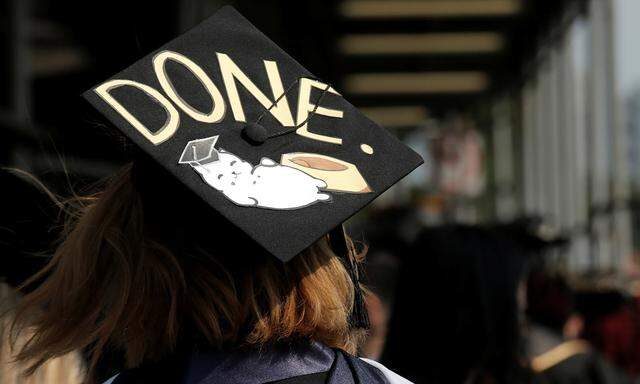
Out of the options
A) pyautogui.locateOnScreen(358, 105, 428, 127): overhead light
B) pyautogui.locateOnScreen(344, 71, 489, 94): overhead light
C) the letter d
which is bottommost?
the letter d

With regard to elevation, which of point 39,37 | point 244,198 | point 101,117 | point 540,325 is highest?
point 39,37

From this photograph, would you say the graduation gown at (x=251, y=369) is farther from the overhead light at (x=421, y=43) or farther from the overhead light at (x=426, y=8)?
the overhead light at (x=421, y=43)

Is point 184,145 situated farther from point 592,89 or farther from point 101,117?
point 592,89

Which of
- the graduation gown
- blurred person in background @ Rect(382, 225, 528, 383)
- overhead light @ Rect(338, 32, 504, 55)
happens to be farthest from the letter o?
overhead light @ Rect(338, 32, 504, 55)

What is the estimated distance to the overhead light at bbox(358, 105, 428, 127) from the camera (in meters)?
17.3

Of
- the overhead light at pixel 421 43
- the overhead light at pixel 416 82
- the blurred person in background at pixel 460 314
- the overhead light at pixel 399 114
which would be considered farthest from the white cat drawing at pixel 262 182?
the overhead light at pixel 399 114

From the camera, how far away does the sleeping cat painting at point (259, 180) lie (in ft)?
4.62

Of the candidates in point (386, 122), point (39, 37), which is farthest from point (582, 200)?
point (386, 122)

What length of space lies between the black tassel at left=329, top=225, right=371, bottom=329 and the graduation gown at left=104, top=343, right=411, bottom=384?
0.51ft

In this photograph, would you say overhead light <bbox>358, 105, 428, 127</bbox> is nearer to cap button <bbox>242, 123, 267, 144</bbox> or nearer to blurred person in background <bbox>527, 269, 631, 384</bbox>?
blurred person in background <bbox>527, 269, 631, 384</bbox>

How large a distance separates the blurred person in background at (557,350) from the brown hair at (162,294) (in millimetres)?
1674

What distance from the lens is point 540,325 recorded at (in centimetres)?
345

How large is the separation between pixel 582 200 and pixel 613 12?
3.08 metres

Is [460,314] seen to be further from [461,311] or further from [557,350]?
[557,350]
